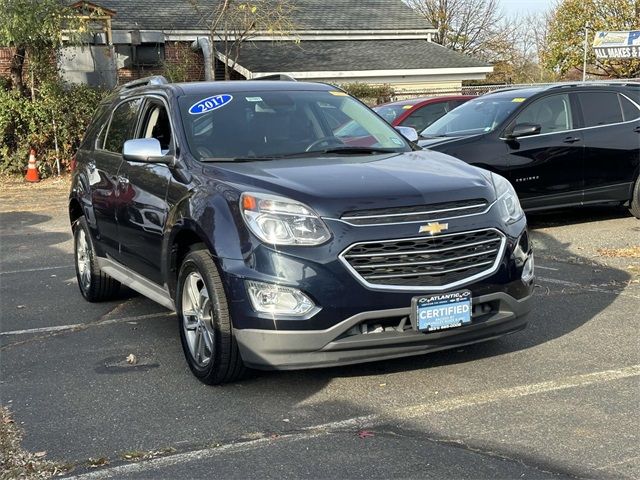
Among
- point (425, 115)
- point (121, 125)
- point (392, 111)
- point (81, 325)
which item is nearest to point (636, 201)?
point (425, 115)

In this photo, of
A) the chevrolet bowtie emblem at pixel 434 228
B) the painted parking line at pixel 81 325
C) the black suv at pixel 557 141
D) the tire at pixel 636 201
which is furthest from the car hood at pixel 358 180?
the tire at pixel 636 201

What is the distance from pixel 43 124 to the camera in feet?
62.2

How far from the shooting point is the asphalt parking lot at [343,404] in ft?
12.9

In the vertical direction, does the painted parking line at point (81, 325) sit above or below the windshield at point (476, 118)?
below

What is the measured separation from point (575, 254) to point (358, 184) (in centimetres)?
484

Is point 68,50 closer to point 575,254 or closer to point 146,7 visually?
point 146,7

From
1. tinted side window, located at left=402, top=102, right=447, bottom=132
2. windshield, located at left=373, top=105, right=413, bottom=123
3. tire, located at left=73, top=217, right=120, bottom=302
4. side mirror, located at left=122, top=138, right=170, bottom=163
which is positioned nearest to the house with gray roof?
windshield, located at left=373, top=105, right=413, bottom=123

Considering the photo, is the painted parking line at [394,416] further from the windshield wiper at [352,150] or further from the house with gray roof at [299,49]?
the house with gray roof at [299,49]

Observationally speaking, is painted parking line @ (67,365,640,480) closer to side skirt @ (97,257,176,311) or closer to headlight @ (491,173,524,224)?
headlight @ (491,173,524,224)

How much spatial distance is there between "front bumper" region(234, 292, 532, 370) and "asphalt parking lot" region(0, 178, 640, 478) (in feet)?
0.90

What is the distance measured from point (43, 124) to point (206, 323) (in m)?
15.2

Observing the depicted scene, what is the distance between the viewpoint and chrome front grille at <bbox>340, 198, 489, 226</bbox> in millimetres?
4629

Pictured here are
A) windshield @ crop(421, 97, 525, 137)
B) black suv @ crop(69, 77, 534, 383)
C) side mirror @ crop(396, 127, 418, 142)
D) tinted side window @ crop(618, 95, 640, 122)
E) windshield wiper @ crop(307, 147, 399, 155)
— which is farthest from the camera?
tinted side window @ crop(618, 95, 640, 122)

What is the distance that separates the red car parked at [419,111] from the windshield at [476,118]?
3.13 meters
